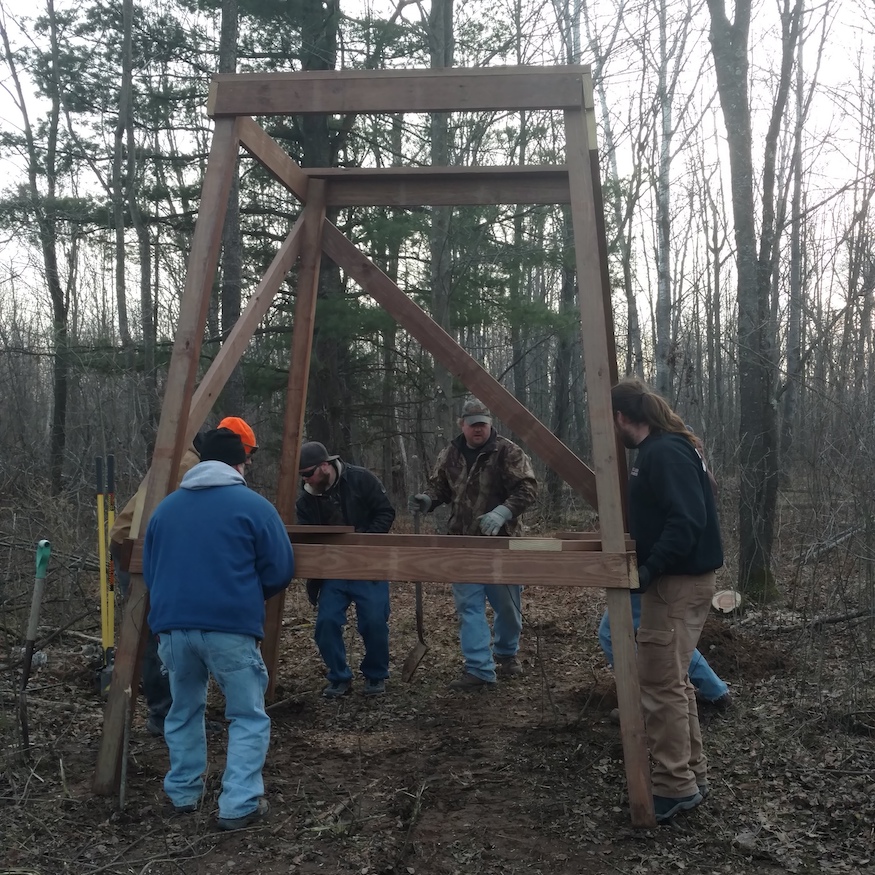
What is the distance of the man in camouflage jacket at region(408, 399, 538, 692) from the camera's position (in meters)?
6.20

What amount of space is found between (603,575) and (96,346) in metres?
9.59

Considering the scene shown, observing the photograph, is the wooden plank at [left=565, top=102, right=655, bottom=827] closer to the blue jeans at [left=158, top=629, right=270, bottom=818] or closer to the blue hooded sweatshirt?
the blue hooded sweatshirt

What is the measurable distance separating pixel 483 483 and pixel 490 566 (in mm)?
2363

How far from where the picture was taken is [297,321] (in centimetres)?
574

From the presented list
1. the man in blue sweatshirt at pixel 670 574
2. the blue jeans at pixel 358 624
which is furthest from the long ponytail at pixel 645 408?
the blue jeans at pixel 358 624

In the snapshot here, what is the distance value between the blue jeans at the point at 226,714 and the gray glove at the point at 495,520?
2292mm

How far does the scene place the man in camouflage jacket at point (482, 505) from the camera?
620cm

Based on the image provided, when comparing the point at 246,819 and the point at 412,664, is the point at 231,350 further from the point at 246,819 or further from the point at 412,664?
the point at 412,664

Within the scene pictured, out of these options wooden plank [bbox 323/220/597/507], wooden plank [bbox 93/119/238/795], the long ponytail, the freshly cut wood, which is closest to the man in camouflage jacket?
wooden plank [bbox 323/220/597/507]

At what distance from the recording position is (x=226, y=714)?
3.89 m

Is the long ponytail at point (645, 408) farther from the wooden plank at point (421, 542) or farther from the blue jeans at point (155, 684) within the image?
the blue jeans at point (155, 684)

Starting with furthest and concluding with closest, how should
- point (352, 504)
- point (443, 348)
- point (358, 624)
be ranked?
point (352, 504)
point (358, 624)
point (443, 348)

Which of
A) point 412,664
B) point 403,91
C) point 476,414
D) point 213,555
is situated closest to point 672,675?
point 213,555

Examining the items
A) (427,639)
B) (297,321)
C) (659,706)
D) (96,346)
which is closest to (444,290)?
(96,346)
